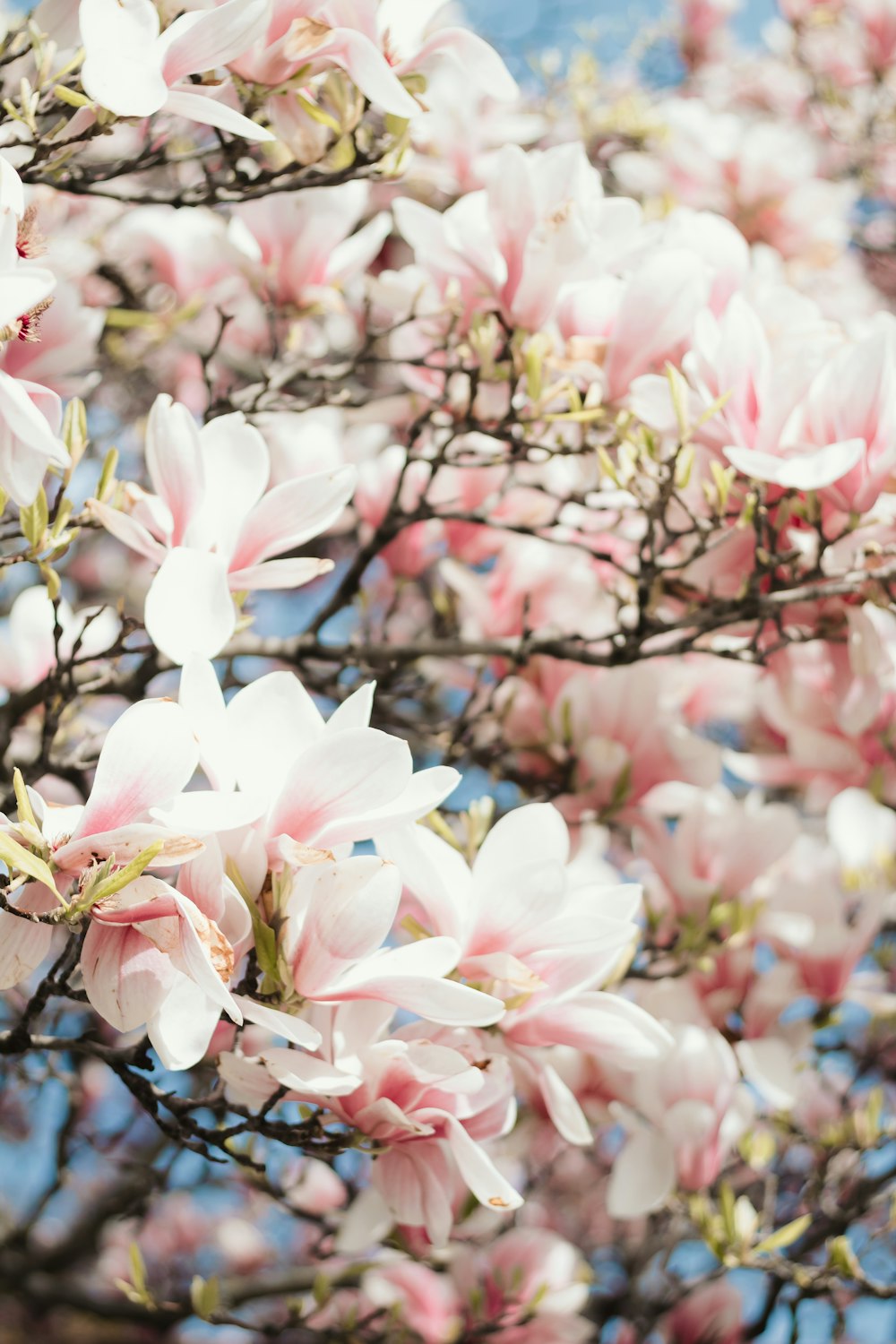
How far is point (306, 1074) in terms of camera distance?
1016 millimetres

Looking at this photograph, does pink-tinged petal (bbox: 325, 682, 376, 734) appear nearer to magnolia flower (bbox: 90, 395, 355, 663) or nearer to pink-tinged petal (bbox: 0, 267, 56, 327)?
magnolia flower (bbox: 90, 395, 355, 663)

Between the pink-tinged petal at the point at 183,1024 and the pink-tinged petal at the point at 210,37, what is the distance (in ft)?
2.52

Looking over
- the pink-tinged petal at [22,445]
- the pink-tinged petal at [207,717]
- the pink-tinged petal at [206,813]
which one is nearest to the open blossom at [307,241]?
the pink-tinged petal at [22,445]

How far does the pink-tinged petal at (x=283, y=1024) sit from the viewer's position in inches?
37.8

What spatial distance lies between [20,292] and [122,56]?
0.33 meters

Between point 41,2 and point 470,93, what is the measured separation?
46.3 inches

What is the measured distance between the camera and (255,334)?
223 centimetres

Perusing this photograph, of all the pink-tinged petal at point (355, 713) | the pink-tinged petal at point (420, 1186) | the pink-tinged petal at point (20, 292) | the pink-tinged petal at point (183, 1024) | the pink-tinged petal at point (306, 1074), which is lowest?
the pink-tinged petal at point (420, 1186)

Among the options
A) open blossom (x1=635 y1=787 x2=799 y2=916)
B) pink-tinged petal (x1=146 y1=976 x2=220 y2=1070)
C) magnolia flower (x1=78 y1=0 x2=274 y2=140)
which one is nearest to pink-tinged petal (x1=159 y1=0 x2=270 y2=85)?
magnolia flower (x1=78 y1=0 x2=274 y2=140)

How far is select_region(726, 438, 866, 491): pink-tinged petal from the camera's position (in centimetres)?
130

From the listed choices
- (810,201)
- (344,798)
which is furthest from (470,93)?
(344,798)

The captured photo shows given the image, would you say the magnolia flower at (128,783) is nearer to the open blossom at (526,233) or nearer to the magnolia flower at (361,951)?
the magnolia flower at (361,951)

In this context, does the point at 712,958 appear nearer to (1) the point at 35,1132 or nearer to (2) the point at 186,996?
(2) the point at 186,996

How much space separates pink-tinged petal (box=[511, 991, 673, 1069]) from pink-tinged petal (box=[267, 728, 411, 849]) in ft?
0.97
